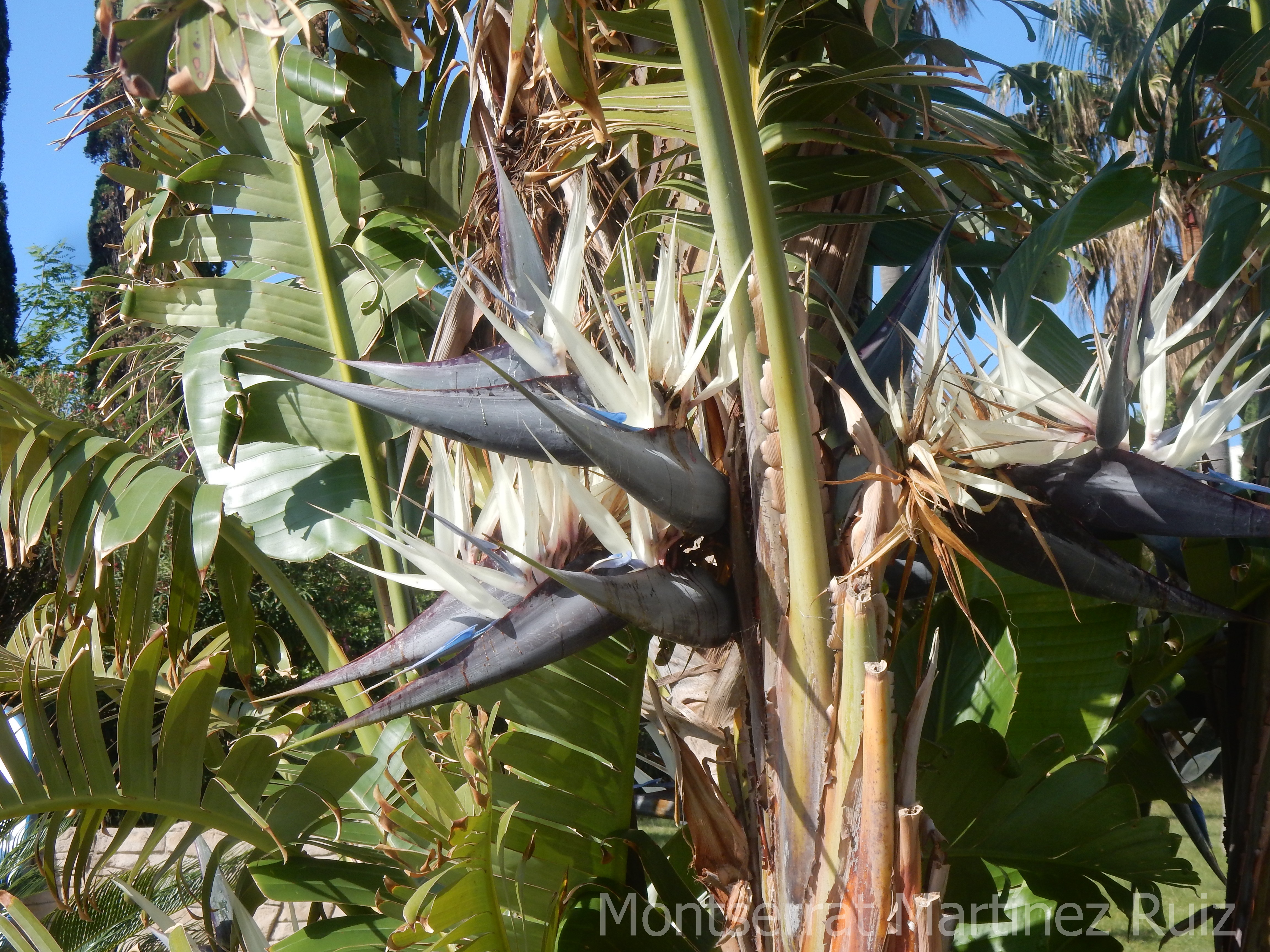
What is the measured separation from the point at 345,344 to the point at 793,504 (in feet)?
3.33

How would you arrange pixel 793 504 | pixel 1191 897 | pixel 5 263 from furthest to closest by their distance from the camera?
pixel 5 263 < pixel 1191 897 < pixel 793 504

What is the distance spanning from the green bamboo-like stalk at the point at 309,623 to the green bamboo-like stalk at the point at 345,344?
12 cm

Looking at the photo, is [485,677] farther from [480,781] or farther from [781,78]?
[781,78]

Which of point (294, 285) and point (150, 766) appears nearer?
point (150, 766)

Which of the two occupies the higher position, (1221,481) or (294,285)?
(294,285)

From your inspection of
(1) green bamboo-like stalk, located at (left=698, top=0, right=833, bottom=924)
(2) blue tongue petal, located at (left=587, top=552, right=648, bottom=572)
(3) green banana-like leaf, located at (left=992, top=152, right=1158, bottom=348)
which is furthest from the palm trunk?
(2) blue tongue petal, located at (left=587, top=552, right=648, bottom=572)

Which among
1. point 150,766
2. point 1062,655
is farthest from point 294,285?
point 1062,655

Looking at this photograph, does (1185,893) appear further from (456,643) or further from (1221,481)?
(456,643)

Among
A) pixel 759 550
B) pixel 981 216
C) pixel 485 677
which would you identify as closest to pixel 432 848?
pixel 485 677

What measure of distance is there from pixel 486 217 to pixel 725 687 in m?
0.78

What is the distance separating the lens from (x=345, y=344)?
1.53 m

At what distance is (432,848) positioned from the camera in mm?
1025

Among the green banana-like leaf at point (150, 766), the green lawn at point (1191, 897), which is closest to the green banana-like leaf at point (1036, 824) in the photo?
the green lawn at point (1191, 897)

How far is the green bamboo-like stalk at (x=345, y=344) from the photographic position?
4.76ft
